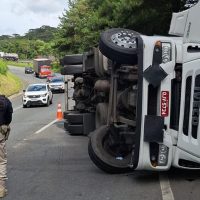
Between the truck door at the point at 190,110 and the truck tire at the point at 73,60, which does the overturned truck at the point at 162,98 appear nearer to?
the truck door at the point at 190,110

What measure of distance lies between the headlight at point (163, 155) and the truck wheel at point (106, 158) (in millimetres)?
934

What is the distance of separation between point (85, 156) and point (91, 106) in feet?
9.35

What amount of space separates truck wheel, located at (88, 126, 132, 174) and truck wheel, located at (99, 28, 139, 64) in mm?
1467

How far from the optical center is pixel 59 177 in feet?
27.9

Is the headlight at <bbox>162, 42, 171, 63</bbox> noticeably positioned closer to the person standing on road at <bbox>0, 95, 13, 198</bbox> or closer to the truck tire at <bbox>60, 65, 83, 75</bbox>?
the person standing on road at <bbox>0, 95, 13, 198</bbox>

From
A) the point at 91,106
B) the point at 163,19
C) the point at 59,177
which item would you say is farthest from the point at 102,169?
the point at 163,19

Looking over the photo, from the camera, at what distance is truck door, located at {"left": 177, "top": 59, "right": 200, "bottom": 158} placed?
23.3 feet

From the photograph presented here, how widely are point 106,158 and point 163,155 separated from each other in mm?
1265

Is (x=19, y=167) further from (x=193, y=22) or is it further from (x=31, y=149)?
(x=193, y=22)

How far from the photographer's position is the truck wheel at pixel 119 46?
805 cm

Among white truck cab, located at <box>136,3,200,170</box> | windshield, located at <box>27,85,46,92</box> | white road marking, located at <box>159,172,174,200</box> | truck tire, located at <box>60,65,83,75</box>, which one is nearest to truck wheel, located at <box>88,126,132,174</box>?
white road marking, located at <box>159,172,174,200</box>

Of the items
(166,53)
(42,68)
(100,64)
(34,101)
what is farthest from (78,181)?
(42,68)

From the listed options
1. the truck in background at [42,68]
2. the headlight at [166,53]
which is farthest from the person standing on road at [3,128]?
the truck in background at [42,68]

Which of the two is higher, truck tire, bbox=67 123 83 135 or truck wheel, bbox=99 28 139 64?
truck wheel, bbox=99 28 139 64
